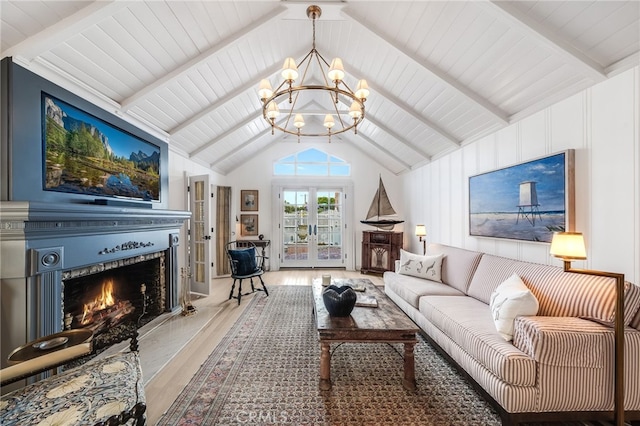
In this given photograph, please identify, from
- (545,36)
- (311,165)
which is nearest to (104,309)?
(545,36)

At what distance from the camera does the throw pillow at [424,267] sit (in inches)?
137

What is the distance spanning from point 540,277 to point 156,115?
433cm

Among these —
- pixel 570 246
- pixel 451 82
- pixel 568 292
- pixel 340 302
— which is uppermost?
pixel 451 82

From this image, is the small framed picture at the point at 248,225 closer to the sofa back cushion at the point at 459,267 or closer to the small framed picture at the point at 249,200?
the small framed picture at the point at 249,200

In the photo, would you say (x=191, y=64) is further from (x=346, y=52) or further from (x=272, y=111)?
(x=346, y=52)

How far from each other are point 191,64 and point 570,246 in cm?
356

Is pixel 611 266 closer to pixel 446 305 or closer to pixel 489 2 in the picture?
pixel 446 305

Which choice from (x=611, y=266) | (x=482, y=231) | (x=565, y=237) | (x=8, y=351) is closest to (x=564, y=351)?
(x=565, y=237)

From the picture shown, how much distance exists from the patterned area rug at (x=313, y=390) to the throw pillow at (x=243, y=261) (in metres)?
1.28

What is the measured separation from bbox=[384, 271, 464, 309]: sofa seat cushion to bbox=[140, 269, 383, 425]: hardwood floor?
6.90 ft

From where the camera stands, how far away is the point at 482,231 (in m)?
3.37

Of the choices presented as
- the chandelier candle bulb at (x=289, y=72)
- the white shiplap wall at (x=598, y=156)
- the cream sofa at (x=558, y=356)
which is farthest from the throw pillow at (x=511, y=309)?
the chandelier candle bulb at (x=289, y=72)

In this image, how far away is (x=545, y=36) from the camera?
1978 millimetres

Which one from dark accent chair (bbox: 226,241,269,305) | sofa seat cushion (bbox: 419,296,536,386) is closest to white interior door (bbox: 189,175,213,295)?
dark accent chair (bbox: 226,241,269,305)
